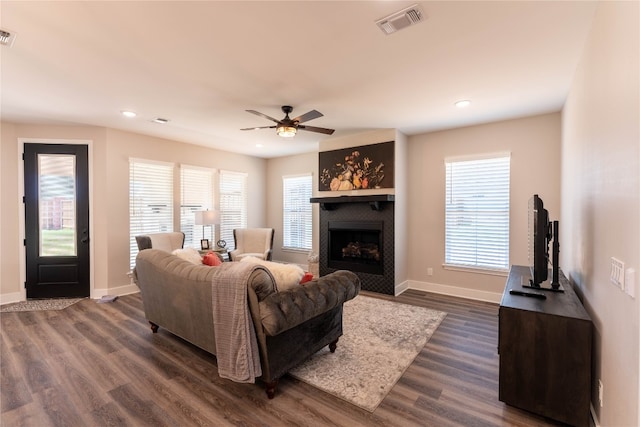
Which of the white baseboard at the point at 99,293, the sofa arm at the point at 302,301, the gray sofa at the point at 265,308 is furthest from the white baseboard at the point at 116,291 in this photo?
the sofa arm at the point at 302,301

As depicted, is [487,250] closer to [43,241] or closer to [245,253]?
[245,253]

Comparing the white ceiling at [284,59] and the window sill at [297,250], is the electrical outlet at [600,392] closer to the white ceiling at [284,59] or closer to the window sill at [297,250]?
the white ceiling at [284,59]

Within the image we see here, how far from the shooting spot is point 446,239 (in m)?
4.73

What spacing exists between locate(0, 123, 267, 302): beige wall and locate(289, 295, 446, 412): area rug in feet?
12.7

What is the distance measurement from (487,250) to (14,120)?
7361mm

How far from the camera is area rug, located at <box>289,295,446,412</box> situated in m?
2.26

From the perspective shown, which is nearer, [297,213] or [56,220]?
[56,220]

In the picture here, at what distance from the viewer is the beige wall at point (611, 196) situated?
4.16 feet

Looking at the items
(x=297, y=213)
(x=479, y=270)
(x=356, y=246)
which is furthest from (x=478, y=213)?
(x=297, y=213)

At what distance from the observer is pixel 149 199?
5.09 m

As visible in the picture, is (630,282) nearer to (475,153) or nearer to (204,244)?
(475,153)

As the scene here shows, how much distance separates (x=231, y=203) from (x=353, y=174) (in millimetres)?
3006

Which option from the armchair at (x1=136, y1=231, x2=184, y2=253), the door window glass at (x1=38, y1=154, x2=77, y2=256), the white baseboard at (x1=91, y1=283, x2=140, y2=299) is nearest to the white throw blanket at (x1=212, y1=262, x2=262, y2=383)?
the armchair at (x1=136, y1=231, x2=184, y2=253)

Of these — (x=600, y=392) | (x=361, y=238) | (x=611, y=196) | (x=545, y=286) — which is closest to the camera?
(x=611, y=196)
